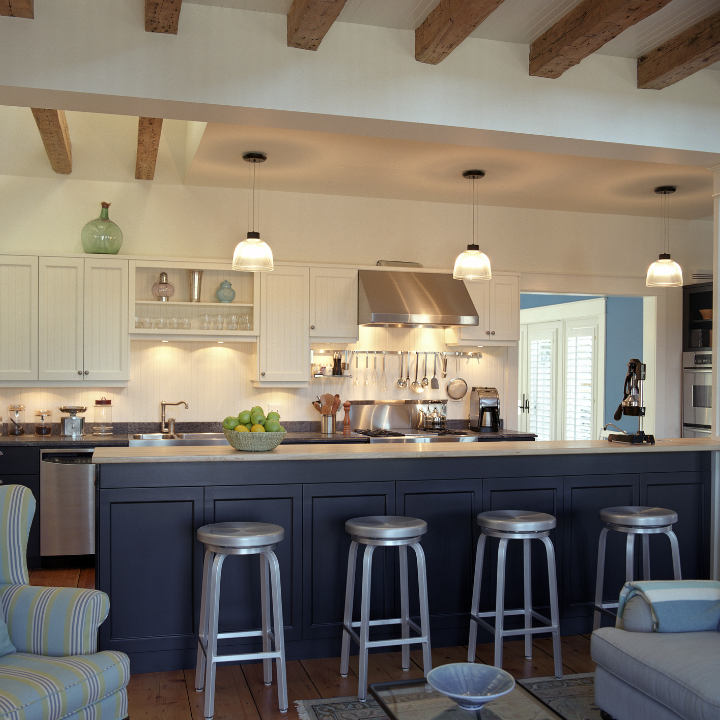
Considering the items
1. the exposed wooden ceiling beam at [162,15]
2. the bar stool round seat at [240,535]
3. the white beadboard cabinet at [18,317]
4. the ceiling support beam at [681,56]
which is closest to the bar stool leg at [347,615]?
the bar stool round seat at [240,535]

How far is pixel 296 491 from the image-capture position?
365 centimetres

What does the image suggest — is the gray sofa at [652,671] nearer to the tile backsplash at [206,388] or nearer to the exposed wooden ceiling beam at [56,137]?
the tile backsplash at [206,388]

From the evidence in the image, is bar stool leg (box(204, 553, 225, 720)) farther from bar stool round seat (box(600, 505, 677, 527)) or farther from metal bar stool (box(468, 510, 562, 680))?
bar stool round seat (box(600, 505, 677, 527))

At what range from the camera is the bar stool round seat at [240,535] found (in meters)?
3.01

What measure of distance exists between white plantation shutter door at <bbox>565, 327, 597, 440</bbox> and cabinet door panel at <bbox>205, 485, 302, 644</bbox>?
18.1ft

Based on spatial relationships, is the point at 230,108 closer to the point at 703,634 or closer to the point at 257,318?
the point at 257,318

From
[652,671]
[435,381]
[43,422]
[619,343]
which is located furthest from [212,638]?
[619,343]

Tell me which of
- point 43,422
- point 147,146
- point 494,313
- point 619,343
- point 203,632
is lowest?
point 203,632

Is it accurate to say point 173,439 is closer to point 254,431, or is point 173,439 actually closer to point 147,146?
point 147,146

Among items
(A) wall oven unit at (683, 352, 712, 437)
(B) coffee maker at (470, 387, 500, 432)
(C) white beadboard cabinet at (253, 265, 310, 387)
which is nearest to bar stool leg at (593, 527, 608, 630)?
(B) coffee maker at (470, 387, 500, 432)

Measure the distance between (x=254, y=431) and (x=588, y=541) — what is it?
6.37ft

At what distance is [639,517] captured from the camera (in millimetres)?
3609

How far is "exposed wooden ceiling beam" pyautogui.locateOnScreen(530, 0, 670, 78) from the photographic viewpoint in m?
3.12

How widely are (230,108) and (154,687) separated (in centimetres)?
265
